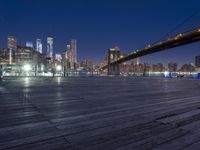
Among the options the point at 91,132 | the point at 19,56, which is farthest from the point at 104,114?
the point at 19,56

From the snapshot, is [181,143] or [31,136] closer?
[181,143]

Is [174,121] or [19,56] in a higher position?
[19,56]

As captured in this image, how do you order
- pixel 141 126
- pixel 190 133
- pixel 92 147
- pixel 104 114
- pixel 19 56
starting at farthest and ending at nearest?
1. pixel 19 56
2. pixel 104 114
3. pixel 141 126
4. pixel 190 133
5. pixel 92 147

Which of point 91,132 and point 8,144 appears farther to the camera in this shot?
point 91,132

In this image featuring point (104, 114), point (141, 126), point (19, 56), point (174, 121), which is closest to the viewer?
point (141, 126)

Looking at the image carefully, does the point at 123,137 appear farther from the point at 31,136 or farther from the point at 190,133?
the point at 31,136

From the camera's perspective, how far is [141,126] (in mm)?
3523

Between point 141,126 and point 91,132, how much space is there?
2.81 feet

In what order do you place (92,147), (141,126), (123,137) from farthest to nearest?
1. (141,126)
2. (123,137)
3. (92,147)

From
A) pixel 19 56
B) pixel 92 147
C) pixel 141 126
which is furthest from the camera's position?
pixel 19 56

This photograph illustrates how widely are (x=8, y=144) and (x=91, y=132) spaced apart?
1094 mm

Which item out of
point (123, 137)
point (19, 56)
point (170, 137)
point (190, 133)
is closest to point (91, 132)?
point (123, 137)

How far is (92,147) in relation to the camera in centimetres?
260

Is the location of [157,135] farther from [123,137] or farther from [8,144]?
[8,144]
